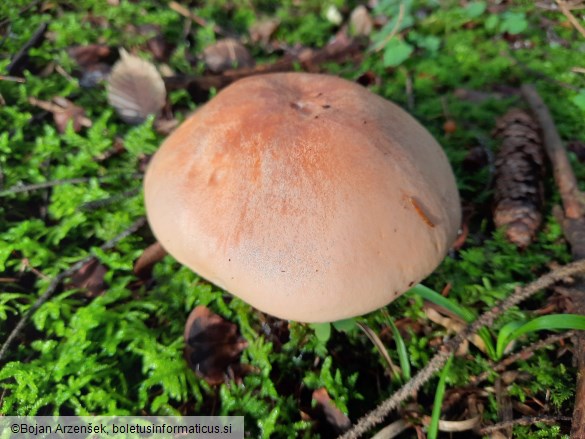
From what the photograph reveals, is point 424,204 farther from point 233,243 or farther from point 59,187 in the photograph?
point 59,187

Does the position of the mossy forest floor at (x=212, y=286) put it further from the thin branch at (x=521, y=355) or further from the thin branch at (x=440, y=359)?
the thin branch at (x=440, y=359)

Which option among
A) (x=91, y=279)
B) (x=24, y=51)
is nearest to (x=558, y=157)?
(x=91, y=279)

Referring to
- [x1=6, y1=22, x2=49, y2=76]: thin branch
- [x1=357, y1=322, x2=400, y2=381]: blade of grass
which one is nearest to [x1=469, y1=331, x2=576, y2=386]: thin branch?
[x1=357, y1=322, x2=400, y2=381]: blade of grass

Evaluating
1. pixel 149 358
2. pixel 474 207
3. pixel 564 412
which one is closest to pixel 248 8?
pixel 474 207

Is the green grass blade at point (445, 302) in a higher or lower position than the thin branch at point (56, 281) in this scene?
higher

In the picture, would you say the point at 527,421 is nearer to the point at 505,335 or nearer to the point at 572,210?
the point at 505,335

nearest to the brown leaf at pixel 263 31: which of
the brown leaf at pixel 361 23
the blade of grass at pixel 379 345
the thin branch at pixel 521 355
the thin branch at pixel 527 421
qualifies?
the brown leaf at pixel 361 23
